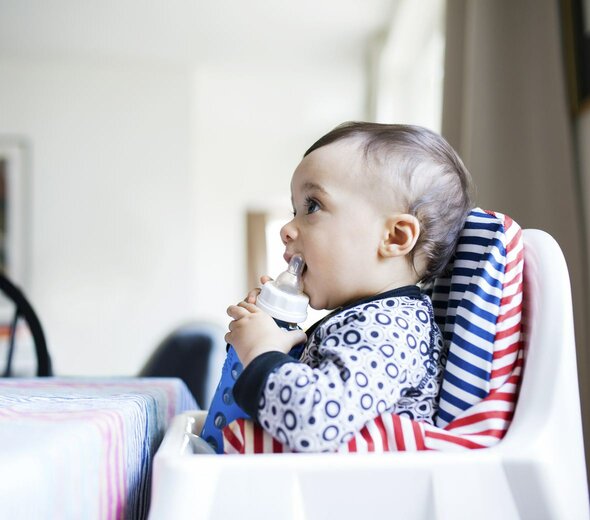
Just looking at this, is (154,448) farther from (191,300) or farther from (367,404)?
(191,300)

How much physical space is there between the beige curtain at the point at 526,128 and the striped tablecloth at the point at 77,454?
0.82m

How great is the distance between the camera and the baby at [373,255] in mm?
618

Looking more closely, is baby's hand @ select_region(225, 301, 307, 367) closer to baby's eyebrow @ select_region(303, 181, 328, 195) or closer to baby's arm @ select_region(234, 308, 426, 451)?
baby's arm @ select_region(234, 308, 426, 451)

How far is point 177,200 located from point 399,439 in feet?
11.9

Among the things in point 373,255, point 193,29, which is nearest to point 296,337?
point 373,255

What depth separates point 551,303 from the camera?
0.61 metres

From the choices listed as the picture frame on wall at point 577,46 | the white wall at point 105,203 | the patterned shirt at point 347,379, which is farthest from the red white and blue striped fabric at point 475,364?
the white wall at point 105,203

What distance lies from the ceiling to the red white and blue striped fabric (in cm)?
280

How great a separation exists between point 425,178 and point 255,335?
290mm

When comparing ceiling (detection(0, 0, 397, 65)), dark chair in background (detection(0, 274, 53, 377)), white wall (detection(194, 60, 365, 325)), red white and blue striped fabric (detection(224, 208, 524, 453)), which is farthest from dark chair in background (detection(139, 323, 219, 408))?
white wall (detection(194, 60, 365, 325))

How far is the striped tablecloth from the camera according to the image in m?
0.42

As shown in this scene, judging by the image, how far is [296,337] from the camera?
2.24ft

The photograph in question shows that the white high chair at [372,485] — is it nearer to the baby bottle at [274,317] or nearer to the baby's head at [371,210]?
the baby bottle at [274,317]

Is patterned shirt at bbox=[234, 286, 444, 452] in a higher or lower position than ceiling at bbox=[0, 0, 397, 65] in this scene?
lower
